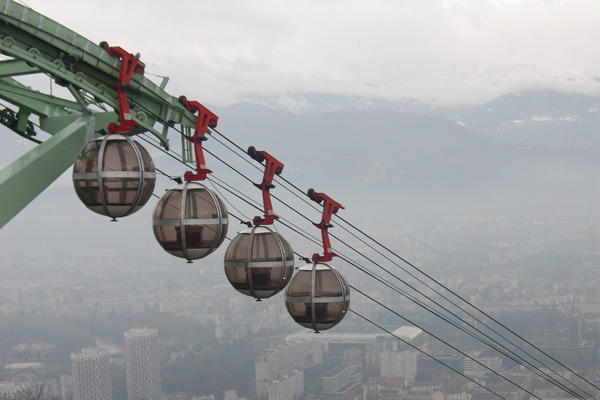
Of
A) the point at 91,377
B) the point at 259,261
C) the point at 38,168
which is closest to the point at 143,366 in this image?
the point at 91,377

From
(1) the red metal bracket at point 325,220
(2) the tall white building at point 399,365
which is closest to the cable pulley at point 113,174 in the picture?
(1) the red metal bracket at point 325,220

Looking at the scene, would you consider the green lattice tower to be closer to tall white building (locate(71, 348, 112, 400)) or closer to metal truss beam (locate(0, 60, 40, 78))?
metal truss beam (locate(0, 60, 40, 78))

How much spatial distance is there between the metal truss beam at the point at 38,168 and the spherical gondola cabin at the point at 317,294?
7.31ft

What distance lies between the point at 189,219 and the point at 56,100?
1.35 meters

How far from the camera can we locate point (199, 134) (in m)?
7.17

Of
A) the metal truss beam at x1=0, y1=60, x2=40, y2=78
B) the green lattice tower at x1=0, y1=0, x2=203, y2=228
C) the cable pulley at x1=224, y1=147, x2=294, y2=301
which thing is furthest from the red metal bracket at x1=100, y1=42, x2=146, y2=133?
the cable pulley at x1=224, y1=147, x2=294, y2=301

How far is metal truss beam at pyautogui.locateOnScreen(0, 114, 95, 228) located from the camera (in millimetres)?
6031

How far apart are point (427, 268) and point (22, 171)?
148044 millimetres

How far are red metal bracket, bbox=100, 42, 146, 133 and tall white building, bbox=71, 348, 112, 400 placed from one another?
73.7m

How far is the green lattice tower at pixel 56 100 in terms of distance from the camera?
6.07 metres

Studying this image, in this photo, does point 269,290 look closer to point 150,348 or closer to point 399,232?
point 150,348

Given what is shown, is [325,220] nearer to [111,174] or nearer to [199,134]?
[199,134]

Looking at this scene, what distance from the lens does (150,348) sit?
Result: 88.8 metres

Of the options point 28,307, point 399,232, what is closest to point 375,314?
point 28,307
